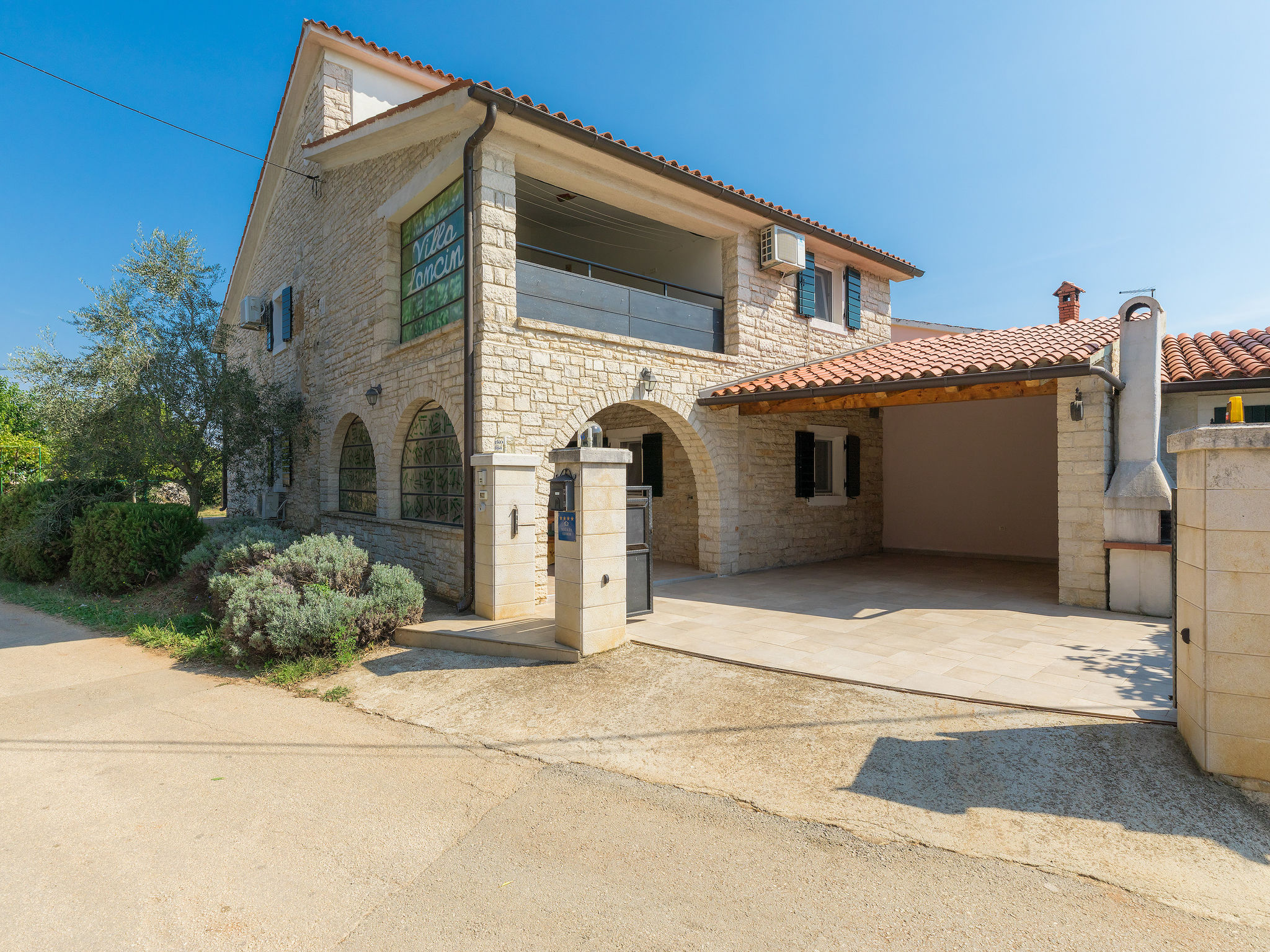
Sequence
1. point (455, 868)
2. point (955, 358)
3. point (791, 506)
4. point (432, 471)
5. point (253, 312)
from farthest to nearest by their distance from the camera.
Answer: point (253, 312) → point (791, 506) → point (432, 471) → point (955, 358) → point (455, 868)

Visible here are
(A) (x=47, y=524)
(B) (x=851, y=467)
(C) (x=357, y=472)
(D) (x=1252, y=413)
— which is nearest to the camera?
(D) (x=1252, y=413)

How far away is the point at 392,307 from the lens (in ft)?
33.4

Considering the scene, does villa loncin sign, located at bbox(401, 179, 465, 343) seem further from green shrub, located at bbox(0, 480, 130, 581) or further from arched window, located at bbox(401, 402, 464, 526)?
green shrub, located at bbox(0, 480, 130, 581)

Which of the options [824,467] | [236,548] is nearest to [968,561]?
[824,467]

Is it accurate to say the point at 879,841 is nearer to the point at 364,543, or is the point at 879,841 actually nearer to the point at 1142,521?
the point at 1142,521

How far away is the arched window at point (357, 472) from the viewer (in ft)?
36.9

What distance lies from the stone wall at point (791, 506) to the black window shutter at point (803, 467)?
85mm

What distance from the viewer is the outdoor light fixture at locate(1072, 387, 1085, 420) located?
7508mm

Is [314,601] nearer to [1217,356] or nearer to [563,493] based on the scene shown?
[563,493]

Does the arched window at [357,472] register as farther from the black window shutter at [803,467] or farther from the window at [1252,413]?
the window at [1252,413]

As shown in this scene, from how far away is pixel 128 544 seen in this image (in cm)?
965

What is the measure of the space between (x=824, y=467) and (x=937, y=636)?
20.8ft

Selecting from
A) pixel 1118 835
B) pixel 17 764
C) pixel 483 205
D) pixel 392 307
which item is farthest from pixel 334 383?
pixel 1118 835

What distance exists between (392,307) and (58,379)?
216 inches
